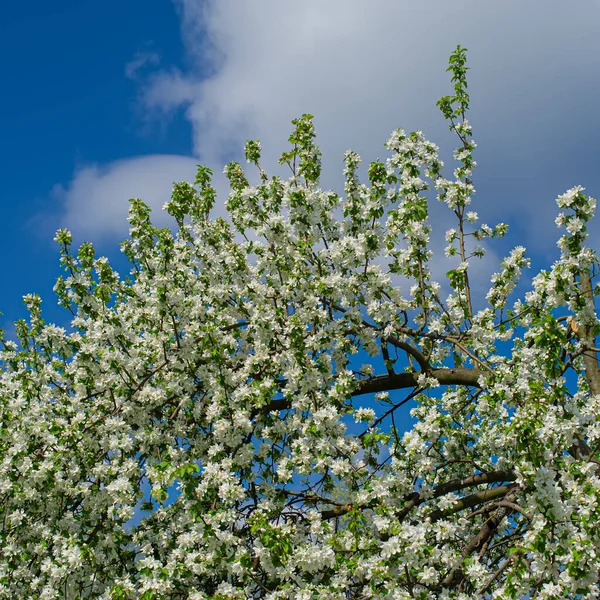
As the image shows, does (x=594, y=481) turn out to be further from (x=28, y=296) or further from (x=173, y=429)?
(x=28, y=296)

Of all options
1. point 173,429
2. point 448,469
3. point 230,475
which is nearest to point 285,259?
point 173,429

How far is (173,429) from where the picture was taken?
10328 millimetres

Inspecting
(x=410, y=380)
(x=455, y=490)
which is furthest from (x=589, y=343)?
(x=455, y=490)

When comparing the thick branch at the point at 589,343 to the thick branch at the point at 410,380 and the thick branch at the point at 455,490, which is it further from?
the thick branch at the point at 455,490

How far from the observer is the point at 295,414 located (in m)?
9.68

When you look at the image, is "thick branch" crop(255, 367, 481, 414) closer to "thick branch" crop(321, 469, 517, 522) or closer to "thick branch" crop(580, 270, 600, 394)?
"thick branch" crop(321, 469, 517, 522)

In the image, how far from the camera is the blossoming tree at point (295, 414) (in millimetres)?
7656

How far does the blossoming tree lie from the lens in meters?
7.66

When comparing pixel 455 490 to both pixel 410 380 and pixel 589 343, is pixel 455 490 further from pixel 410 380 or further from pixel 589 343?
pixel 589 343

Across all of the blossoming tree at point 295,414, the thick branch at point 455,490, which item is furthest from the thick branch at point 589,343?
the thick branch at point 455,490

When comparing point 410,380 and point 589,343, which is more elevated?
point 410,380

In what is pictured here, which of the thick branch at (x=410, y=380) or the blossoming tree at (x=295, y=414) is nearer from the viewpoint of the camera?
the blossoming tree at (x=295, y=414)

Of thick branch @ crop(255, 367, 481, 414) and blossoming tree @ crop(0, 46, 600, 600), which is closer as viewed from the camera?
blossoming tree @ crop(0, 46, 600, 600)

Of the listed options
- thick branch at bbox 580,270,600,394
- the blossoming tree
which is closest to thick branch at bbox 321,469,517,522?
the blossoming tree
